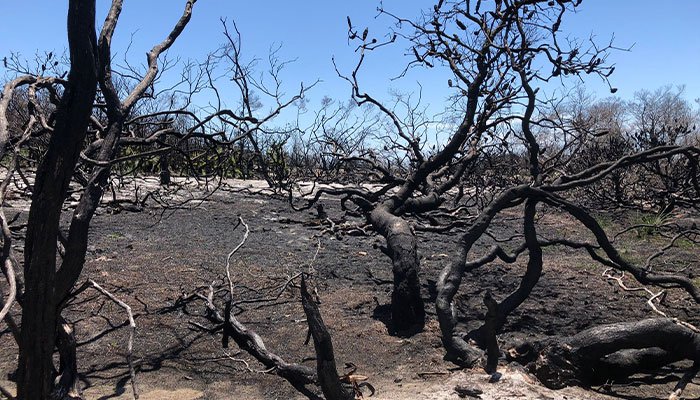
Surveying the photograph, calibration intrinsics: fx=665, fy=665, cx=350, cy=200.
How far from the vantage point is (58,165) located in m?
2.22

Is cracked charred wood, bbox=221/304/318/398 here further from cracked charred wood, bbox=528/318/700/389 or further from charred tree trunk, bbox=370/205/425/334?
cracked charred wood, bbox=528/318/700/389

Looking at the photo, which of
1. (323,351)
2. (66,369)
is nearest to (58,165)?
(323,351)

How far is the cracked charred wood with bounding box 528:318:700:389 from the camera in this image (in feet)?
12.4

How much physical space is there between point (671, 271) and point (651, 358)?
3308 mm

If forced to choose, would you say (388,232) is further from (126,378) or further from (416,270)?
(126,378)

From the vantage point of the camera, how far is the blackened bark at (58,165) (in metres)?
2.21

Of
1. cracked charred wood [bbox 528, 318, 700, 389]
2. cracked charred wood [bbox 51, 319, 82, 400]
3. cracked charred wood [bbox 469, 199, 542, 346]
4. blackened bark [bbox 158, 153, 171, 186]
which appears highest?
blackened bark [bbox 158, 153, 171, 186]

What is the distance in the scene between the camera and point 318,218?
9.24 meters

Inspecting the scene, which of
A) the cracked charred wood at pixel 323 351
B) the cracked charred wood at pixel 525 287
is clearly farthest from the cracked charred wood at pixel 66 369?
the cracked charred wood at pixel 525 287

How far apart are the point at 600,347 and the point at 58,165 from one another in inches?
119

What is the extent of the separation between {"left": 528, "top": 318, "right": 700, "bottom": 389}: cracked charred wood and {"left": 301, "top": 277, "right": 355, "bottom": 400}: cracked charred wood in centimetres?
136

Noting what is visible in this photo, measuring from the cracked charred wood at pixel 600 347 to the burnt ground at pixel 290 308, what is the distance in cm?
13

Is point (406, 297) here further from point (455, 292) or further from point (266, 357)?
point (266, 357)

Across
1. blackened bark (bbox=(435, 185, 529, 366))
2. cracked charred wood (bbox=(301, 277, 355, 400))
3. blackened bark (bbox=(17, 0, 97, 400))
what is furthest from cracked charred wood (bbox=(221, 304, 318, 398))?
blackened bark (bbox=(17, 0, 97, 400))
